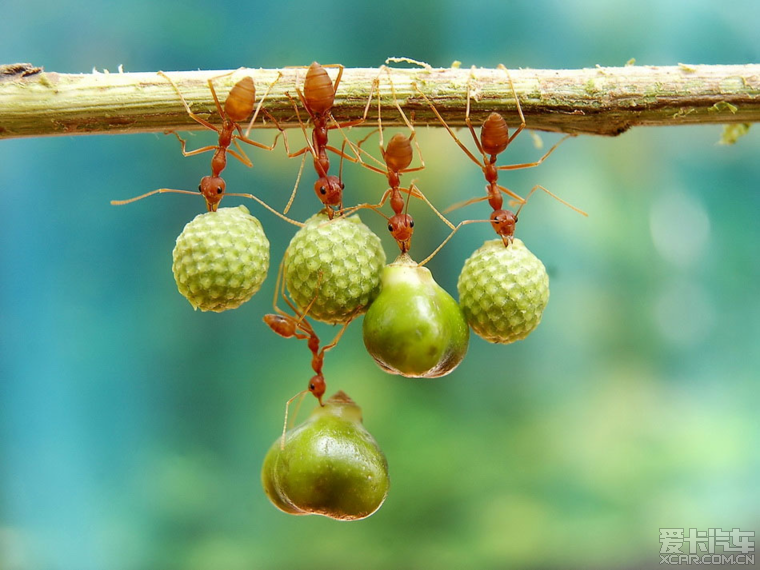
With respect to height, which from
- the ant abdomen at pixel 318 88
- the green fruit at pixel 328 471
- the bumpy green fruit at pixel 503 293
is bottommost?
the green fruit at pixel 328 471

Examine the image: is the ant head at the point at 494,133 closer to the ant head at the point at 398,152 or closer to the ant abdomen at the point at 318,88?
the ant head at the point at 398,152

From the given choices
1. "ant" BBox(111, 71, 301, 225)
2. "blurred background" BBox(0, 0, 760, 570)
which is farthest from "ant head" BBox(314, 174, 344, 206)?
"blurred background" BBox(0, 0, 760, 570)

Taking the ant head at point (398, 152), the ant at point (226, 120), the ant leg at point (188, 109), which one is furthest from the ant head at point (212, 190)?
the ant head at point (398, 152)

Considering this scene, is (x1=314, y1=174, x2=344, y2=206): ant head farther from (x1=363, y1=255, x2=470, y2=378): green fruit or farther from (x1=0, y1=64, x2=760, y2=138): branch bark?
(x1=363, y1=255, x2=470, y2=378): green fruit

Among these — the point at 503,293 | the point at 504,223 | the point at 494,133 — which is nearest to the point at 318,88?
the point at 494,133

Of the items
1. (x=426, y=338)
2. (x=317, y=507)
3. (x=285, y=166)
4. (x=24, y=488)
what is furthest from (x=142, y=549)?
(x=426, y=338)

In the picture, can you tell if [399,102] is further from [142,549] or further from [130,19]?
[142,549]
